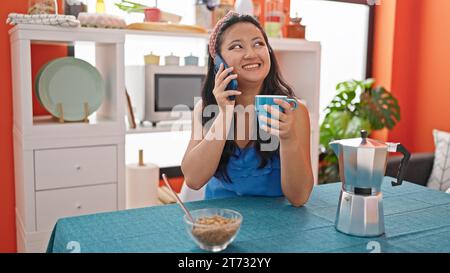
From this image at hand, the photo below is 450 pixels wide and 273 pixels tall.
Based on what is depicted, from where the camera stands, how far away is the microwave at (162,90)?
8.31 ft

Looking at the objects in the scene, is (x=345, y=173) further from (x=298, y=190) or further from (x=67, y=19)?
(x=67, y=19)

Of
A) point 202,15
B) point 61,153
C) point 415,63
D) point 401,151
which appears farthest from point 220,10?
point 415,63

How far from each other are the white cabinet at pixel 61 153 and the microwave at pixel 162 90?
0.16 metres

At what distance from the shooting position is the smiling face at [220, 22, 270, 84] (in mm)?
1431

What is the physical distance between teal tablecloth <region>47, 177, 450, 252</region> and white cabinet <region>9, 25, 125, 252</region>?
1082mm

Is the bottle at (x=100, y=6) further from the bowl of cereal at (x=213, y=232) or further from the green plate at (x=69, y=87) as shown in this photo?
the bowl of cereal at (x=213, y=232)

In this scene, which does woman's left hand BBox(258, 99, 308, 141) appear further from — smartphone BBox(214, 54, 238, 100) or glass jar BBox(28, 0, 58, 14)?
glass jar BBox(28, 0, 58, 14)

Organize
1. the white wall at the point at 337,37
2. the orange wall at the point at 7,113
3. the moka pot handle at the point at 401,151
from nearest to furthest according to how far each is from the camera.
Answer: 1. the moka pot handle at the point at 401,151
2. the orange wall at the point at 7,113
3. the white wall at the point at 337,37

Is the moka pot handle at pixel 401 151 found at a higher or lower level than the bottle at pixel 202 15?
lower

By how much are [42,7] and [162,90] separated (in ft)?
2.35

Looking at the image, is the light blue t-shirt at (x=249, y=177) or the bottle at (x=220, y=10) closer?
the light blue t-shirt at (x=249, y=177)

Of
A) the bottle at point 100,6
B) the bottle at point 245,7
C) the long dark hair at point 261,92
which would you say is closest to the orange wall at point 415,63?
the bottle at point 245,7

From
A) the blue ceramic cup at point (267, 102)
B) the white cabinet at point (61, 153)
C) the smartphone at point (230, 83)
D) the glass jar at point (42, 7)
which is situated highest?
the glass jar at point (42, 7)
